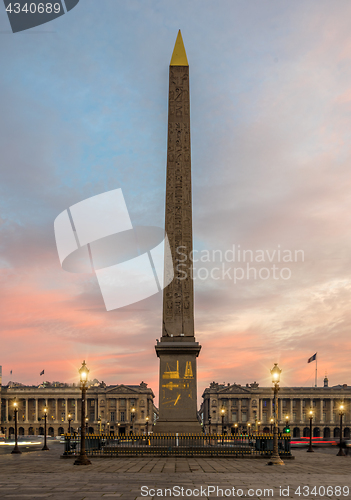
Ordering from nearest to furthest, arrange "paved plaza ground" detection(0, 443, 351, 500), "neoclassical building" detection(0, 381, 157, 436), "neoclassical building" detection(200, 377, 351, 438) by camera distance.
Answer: "paved plaza ground" detection(0, 443, 351, 500)
"neoclassical building" detection(200, 377, 351, 438)
"neoclassical building" detection(0, 381, 157, 436)

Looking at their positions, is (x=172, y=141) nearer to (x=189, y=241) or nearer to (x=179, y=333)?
(x=189, y=241)

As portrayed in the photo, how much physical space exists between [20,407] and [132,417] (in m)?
30.3

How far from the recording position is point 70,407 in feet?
458

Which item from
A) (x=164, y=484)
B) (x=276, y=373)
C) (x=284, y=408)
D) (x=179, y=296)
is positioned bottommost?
(x=284, y=408)

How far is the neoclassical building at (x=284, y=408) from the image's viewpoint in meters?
136

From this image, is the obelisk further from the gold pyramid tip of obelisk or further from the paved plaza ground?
the paved plaza ground

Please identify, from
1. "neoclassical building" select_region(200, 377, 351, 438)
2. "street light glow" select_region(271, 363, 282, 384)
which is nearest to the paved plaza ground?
"street light glow" select_region(271, 363, 282, 384)

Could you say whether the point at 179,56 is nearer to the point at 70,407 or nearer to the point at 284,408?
the point at 284,408

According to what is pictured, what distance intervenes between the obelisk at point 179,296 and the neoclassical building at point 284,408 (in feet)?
370

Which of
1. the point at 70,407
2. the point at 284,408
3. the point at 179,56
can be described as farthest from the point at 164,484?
the point at 70,407

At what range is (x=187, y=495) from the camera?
1192 centimetres

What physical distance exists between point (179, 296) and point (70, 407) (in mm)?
120988

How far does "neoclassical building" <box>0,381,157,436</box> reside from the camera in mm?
138125

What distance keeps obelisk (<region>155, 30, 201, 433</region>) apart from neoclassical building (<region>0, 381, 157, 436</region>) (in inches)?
4541
